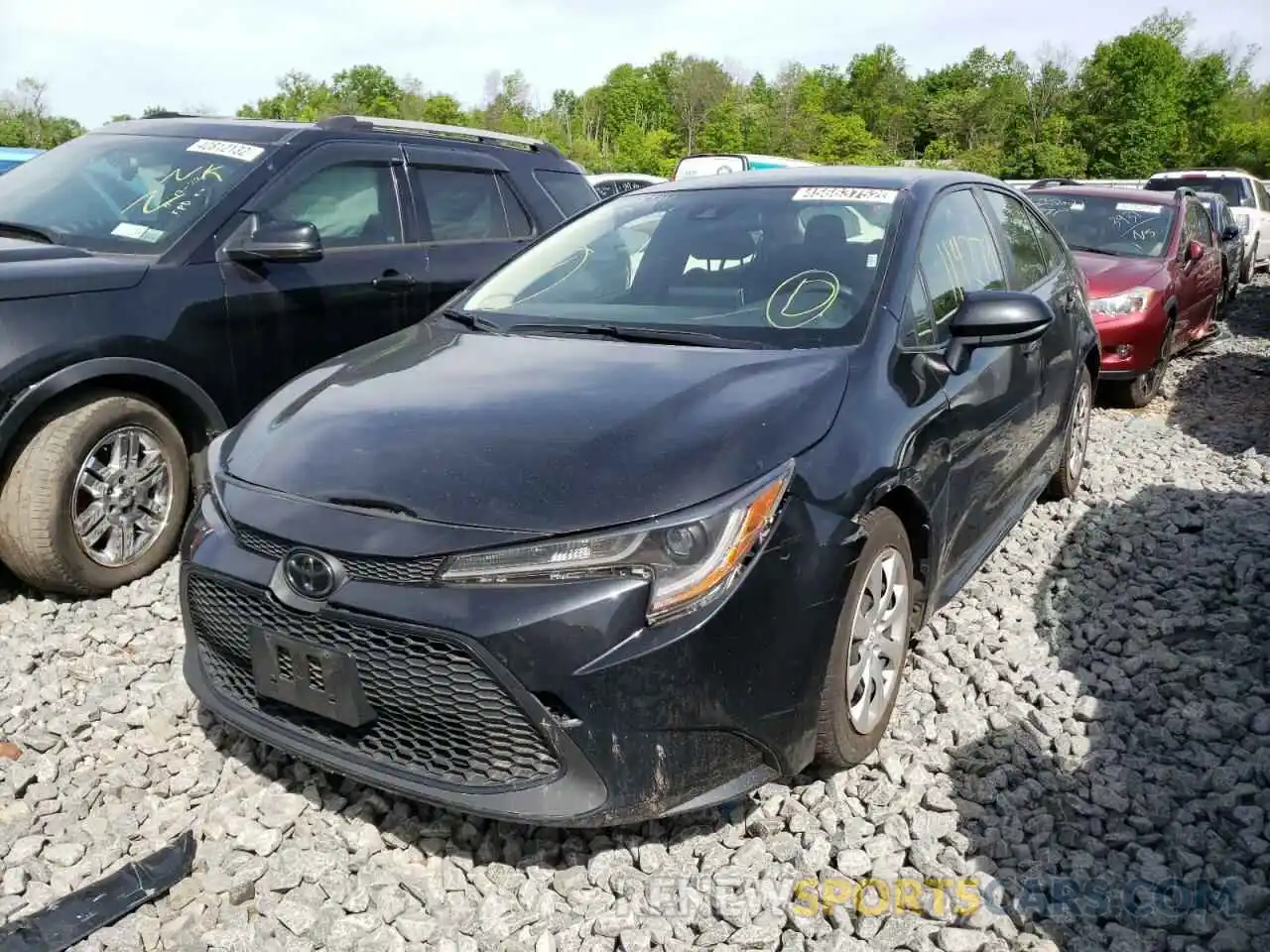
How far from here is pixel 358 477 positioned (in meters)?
2.47

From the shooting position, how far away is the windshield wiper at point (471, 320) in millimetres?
3453

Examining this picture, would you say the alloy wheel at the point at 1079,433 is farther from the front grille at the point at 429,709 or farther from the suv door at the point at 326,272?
the front grille at the point at 429,709

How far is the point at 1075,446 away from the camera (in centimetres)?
528

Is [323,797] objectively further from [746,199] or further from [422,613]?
[746,199]

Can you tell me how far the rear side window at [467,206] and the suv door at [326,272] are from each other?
0.55 feet

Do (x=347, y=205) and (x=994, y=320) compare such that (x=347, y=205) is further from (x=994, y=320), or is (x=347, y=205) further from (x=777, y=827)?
(x=777, y=827)

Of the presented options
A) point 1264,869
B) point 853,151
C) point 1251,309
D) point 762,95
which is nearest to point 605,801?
point 1264,869

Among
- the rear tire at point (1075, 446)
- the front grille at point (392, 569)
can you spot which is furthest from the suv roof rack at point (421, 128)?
the front grille at point (392, 569)

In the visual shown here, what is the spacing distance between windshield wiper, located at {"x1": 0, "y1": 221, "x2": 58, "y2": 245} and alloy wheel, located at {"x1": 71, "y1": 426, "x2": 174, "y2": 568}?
0.99 meters

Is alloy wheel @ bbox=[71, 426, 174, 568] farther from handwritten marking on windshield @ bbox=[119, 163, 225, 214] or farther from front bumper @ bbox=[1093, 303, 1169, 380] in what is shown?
front bumper @ bbox=[1093, 303, 1169, 380]

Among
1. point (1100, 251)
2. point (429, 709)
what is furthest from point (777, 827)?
point (1100, 251)

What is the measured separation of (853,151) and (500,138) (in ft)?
224

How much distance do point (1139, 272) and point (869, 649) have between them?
257 inches


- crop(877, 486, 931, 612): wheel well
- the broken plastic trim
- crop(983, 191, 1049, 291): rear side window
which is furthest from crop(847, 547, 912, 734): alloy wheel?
crop(983, 191, 1049, 291): rear side window
